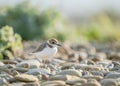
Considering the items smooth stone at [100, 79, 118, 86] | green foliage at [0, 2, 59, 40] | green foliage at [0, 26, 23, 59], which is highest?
green foliage at [0, 2, 59, 40]

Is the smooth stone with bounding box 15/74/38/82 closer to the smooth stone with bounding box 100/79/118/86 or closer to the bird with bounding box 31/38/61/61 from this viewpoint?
the smooth stone with bounding box 100/79/118/86

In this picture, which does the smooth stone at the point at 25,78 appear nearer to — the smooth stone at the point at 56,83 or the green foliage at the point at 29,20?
the smooth stone at the point at 56,83

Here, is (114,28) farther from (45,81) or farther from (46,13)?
(45,81)

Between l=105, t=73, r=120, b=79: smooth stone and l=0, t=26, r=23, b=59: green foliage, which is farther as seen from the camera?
l=0, t=26, r=23, b=59: green foliage

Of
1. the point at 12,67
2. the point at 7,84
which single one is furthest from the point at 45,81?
the point at 12,67

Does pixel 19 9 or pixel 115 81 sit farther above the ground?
pixel 19 9

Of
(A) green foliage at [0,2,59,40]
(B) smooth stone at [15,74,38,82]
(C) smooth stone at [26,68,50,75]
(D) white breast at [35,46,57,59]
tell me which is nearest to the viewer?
(B) smooth stone at [15,74,38,82]

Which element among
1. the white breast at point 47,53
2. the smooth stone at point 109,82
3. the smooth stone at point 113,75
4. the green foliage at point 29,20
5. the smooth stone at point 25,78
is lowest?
the smooth stone at point 109,82

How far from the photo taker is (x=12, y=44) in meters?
11.4

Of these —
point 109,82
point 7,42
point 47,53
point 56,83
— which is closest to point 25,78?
point 56,83

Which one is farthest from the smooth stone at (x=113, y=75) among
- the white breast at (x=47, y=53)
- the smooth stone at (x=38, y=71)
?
the white breast at (x=47, y=53)

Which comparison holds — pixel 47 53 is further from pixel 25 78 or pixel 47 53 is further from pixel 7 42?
pixel 7 42

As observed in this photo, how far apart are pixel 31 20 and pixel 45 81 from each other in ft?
38.0

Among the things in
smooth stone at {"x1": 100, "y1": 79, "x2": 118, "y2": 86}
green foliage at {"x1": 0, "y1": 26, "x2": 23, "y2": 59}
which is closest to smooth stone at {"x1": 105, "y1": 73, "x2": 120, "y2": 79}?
smooth stone at {"x1": 100, "y1": 79, "x2": 118, "y2": 86}
